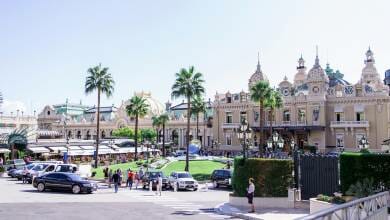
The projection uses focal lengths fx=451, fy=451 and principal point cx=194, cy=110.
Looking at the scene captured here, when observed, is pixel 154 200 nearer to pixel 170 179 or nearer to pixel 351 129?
pixel 170 179

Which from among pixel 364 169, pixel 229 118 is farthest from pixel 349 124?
pixel 364 169

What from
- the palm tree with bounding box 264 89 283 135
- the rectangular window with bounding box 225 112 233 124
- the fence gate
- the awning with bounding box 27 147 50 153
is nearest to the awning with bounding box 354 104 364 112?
the palm tree with bounding box 264 89 283 135

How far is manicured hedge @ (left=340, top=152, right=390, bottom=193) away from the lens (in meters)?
20.1

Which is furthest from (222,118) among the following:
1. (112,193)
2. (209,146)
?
(112,193)

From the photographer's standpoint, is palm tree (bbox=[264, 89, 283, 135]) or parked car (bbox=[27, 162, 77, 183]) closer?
parked car (bbox=[27, 162, 77, 183])

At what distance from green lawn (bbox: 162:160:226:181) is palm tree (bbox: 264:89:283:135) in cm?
1020

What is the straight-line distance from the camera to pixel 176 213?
21.5m

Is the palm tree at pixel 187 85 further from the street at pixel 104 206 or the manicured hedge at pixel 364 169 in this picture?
the manicured hedge at pixel 364 169

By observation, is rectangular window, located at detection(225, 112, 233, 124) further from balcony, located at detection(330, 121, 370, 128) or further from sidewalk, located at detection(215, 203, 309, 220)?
sidewalk, located at detection(215, 203, 309, 220)

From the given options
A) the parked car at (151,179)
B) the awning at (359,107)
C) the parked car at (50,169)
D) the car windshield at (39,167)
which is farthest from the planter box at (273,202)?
the awning at (359,107)

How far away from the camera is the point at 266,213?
70.4 feet

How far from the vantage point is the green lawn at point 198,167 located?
154ft

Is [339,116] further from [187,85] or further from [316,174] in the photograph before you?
[316,174]

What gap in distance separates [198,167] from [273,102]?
13.8 metres
